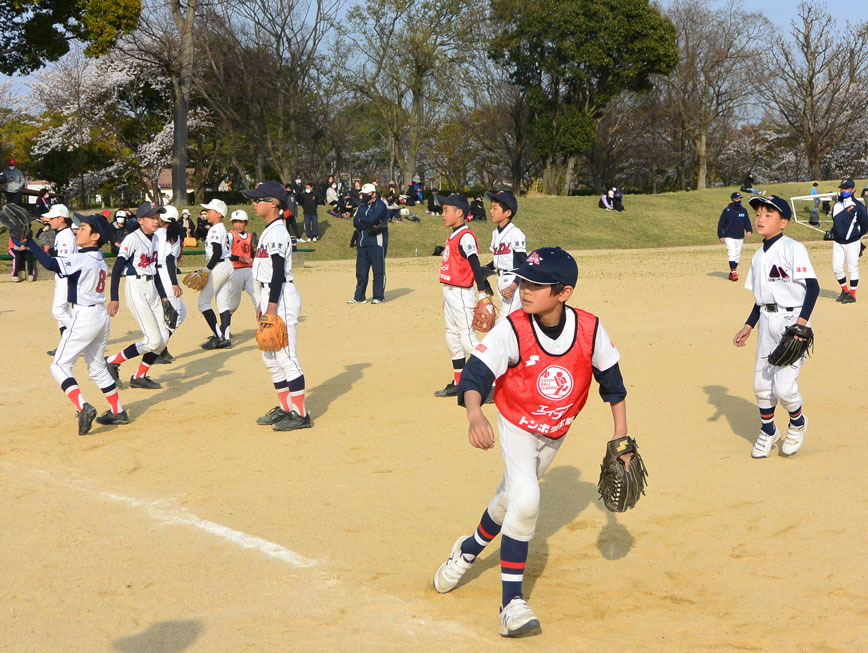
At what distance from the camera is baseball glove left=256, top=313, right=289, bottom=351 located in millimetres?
7582

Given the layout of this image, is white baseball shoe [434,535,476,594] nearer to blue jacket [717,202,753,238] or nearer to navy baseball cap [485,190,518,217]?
navy baseball cap [485,190,518,217]

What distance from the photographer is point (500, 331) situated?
4.16 meters

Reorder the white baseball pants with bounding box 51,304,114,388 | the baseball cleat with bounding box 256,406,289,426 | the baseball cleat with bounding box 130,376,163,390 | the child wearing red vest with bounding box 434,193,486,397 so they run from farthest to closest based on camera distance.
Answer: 1. the baseball cleat with bounding box 130,376,163,390
2. the child wearing red vest with bounding box 434,193,486,397
3. the baseball cleat with bounding box 256,406,289,426
4. the white baseball pants with bounding box 51,304,114,388

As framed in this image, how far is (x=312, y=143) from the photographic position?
47.5m

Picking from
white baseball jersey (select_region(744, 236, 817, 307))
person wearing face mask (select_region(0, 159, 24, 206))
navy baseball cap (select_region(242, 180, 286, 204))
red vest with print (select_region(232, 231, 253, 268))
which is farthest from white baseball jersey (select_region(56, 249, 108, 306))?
person wearing face mask (select_region(0, 159, 24, 206))

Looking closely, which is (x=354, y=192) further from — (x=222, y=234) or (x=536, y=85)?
(x=222, y=234)

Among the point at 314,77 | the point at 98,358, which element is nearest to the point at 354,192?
the point at 314,77

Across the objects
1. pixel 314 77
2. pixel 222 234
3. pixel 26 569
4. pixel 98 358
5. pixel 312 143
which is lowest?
pixel 26 569

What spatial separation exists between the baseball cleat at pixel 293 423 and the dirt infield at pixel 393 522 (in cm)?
15

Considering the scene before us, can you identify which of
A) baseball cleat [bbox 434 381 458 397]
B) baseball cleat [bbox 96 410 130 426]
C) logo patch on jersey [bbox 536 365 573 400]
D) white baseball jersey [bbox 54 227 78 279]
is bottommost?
baseball cleat [bbox 96 410 130 426]

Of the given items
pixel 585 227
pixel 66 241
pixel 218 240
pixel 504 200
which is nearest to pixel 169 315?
pixel 66 241

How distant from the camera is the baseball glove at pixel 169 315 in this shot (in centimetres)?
1021

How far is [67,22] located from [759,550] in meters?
27.5

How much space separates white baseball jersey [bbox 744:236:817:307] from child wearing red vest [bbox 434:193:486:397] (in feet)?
9.91
